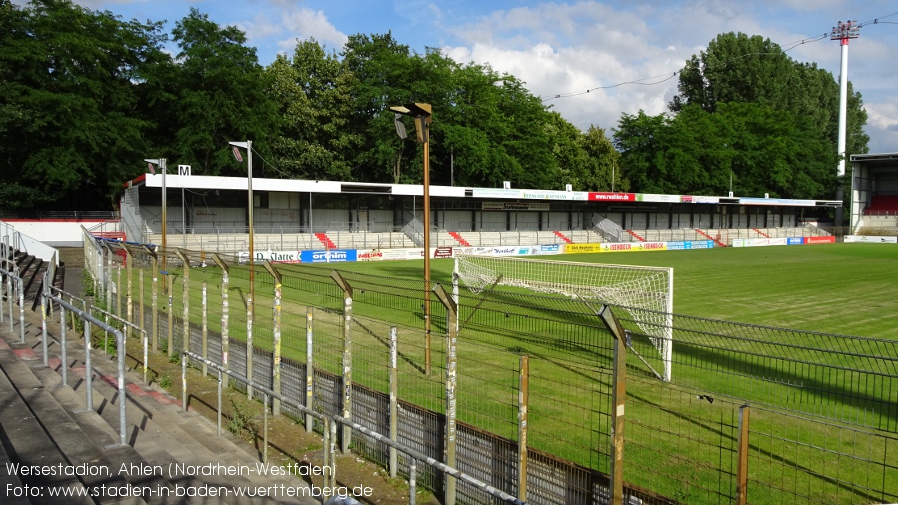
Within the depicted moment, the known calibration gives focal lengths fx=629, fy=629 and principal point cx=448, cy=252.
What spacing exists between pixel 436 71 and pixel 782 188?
4994cm

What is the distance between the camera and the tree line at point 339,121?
39.5m

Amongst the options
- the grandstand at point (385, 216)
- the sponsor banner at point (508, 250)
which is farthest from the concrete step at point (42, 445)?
the sponsor banner at point (508, 250)

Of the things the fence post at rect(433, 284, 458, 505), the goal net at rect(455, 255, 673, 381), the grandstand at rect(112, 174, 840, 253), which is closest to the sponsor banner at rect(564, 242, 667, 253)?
the grandstand at rect(112, 174, 840, 253)

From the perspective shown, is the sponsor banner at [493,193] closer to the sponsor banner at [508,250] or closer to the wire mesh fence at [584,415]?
the sponsor banner at [508,250]

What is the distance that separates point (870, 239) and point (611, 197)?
3544 cm

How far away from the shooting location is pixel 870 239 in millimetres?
68562

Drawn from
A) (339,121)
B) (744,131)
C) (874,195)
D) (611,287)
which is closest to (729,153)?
(744,131)

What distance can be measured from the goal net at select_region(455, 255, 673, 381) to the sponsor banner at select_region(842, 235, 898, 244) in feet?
189

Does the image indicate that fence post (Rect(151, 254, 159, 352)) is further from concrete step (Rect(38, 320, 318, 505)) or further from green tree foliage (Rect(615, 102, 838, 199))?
green tree foliage (Rect(615, 102, 838, 199))

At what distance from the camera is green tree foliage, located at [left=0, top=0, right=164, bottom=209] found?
37.8m

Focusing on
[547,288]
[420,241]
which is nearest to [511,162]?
[420,241]

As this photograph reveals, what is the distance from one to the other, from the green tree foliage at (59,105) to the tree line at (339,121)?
0.38ft

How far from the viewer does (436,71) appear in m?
54.8

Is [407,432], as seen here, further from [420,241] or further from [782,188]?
[782,188]
